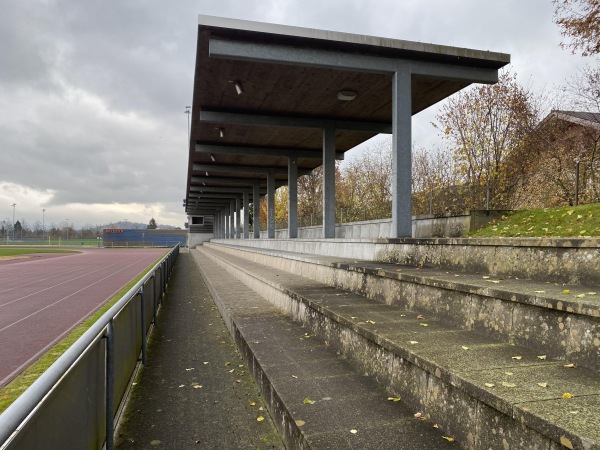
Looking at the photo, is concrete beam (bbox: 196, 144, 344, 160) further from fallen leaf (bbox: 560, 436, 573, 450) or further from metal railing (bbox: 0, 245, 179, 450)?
fallen leaf (bbox: 560, 436, 573, 450)

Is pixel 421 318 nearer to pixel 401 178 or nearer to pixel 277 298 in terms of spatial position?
pixel 277 298

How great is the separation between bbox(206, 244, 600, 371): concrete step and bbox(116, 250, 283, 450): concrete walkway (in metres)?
1.83

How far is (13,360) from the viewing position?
5809mm

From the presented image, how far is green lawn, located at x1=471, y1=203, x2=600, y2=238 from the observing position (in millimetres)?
6984

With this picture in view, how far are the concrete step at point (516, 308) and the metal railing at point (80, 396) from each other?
2693 mm

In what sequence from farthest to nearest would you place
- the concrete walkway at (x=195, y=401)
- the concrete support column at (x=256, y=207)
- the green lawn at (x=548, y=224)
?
the concrete support column at (x=256, y=207)
the green lawn at (x=548, y=224)
the concrete walkway at (x=195, y=401)

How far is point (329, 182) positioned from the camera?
1520cm

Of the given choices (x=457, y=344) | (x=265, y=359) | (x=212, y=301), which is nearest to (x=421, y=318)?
(x=457, y=344)

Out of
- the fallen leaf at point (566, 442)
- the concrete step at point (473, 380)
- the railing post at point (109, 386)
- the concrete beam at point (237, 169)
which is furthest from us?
the concrete beam at point (237, 169)

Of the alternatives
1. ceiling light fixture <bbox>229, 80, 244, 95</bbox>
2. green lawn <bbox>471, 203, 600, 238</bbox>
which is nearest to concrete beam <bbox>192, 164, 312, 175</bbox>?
ceiling light fixture <bbox>229, 80, 244, 95</bbox>

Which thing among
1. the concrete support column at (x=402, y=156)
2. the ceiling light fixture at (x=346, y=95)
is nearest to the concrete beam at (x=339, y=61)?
the concrete support column at (x=402, y=156)

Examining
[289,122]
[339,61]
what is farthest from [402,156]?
[289,122]

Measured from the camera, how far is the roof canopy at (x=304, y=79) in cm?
855

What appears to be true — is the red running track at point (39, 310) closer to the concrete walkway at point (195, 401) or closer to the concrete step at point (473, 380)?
the concrete walkway at point (195, 401)
